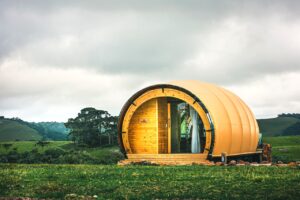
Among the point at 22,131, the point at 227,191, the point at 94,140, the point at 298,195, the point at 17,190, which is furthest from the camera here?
the point at 22,131

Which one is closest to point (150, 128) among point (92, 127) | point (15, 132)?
point (92, 127)

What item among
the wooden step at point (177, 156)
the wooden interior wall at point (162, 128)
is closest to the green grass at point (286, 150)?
the wooden interior wall at point (162, 128)

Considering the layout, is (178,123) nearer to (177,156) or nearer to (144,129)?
(144,129)

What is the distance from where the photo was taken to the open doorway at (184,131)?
2991cm

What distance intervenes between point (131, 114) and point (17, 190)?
58.2 feet

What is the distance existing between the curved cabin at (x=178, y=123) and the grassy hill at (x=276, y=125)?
379 feet

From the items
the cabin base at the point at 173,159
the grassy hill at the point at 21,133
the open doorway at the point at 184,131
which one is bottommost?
the cabin base at the point at 173,159

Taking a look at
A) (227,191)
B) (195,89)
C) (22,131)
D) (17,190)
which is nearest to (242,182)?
(227,191)

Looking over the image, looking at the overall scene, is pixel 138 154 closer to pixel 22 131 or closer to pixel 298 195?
pixel 298 195

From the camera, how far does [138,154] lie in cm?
2892

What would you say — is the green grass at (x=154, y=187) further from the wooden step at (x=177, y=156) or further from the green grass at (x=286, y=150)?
the green grass at (x=286, y=150)

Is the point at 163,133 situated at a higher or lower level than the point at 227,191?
higher

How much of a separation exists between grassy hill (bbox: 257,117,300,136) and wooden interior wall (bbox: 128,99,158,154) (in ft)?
385

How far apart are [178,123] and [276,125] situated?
137m
